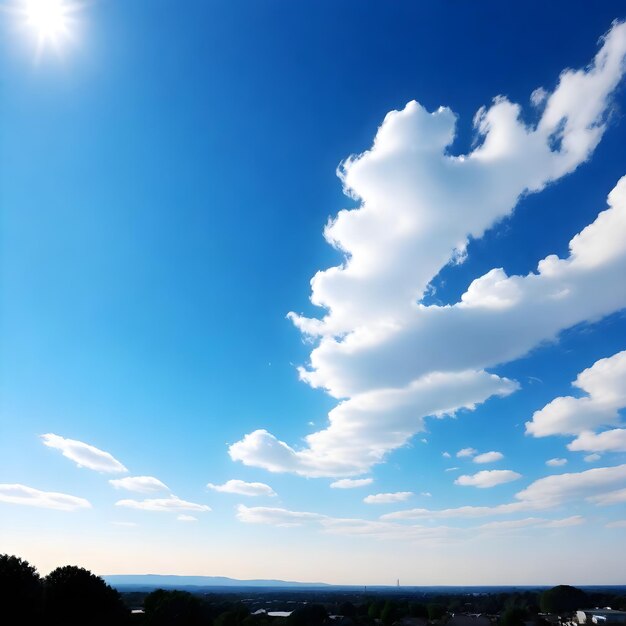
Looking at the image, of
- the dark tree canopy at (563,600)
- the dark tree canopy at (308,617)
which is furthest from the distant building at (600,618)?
the dark tree canopy at (308,617)

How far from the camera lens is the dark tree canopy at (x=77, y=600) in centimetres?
6162

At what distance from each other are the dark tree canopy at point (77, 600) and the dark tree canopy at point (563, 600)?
12732 centimetres

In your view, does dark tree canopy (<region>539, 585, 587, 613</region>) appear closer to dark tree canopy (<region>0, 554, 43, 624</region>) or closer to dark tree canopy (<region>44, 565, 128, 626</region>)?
dark tree canopy (<region>44, 565, 128, 626</region>)

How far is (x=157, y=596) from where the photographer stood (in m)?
83.6

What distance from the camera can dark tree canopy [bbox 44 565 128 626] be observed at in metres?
61.6

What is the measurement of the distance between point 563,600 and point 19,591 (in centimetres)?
14479

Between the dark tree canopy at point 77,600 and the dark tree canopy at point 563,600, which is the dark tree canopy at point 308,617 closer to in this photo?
the dark tree canopy at point 77,600

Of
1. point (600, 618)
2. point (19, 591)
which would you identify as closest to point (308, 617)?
point (19, 591)

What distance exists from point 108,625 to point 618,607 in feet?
517

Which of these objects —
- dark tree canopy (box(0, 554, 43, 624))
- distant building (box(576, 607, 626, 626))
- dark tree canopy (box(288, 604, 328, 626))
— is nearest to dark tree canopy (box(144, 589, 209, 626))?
dark tree canopy (box(0, 554, 43, 624))

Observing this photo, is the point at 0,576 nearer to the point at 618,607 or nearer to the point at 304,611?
the point at 304,611

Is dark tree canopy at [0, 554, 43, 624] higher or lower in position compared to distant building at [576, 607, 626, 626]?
higher

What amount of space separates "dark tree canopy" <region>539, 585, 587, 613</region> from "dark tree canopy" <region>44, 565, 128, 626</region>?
418ft

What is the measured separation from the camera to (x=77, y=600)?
6269cm
